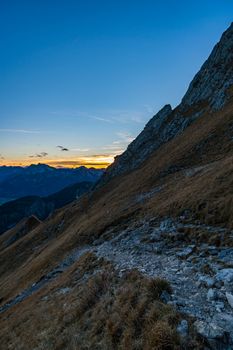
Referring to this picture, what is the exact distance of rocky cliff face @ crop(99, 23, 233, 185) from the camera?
7544 cm

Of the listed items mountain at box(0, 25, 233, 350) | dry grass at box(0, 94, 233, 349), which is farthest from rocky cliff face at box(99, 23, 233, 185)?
mountain at box(0, 25, 233, 350)

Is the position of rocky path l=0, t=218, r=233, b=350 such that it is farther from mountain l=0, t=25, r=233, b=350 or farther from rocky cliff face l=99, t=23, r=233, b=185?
rocky cliff face l=99, t=23, r=233, b=185

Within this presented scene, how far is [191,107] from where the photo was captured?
268ft

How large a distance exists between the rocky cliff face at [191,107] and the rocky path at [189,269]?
176ft

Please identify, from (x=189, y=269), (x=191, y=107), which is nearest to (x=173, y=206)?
(x=189, y=269)

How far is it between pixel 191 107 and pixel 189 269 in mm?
74418

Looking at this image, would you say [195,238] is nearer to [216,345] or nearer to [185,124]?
[216,345]

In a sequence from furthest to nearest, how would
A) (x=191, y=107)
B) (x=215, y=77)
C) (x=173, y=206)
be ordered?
(x=191, y=107) → (x=215, y=77) → (x=173, y=206)

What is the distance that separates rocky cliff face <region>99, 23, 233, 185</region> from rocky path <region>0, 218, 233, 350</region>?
53.7 m

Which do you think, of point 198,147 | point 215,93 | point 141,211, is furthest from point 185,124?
point 141,211

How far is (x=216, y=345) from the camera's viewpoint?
26.3 feet

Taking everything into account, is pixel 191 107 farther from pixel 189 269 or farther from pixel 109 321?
pixel 109 321

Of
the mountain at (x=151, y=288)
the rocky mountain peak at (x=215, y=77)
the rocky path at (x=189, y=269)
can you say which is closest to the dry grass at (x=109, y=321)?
the mountain at (x=151, y=288)

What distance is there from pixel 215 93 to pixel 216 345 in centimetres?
7626
